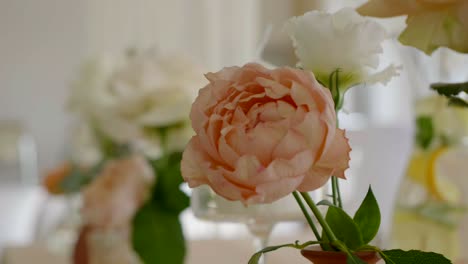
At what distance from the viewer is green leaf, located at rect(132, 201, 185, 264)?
49.6 inches

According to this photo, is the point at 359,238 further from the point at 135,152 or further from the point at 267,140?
the point at 135,152

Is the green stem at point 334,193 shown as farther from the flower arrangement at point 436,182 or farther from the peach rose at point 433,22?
the flower arrangement at point 436,182

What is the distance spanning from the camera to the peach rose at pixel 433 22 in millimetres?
565

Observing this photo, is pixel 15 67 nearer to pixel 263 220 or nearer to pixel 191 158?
pixel 263 220

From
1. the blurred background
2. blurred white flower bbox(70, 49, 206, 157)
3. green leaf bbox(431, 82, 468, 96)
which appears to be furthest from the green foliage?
the blurred background

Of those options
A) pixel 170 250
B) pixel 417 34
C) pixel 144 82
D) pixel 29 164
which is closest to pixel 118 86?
pixel 144 82

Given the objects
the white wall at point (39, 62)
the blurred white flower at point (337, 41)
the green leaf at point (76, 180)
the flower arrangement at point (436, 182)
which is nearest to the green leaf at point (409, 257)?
the blurred white flower at point (337, 41)

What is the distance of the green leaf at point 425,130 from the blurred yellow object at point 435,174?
0.01 m

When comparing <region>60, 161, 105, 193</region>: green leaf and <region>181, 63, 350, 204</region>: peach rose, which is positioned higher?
<region>181, 63, 350, 204</region>: peach rose

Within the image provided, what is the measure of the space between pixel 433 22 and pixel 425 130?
2.20ft

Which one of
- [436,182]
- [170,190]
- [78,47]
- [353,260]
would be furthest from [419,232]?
[78,47]

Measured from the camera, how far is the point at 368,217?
55 centimetres

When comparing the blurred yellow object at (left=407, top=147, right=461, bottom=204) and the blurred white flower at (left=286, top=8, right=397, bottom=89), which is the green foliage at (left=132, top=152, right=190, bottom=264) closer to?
the blurred yellow object at (left=407, top=147, right=461, bottom=204)

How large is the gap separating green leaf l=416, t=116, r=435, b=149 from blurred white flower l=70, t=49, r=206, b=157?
0.34m
